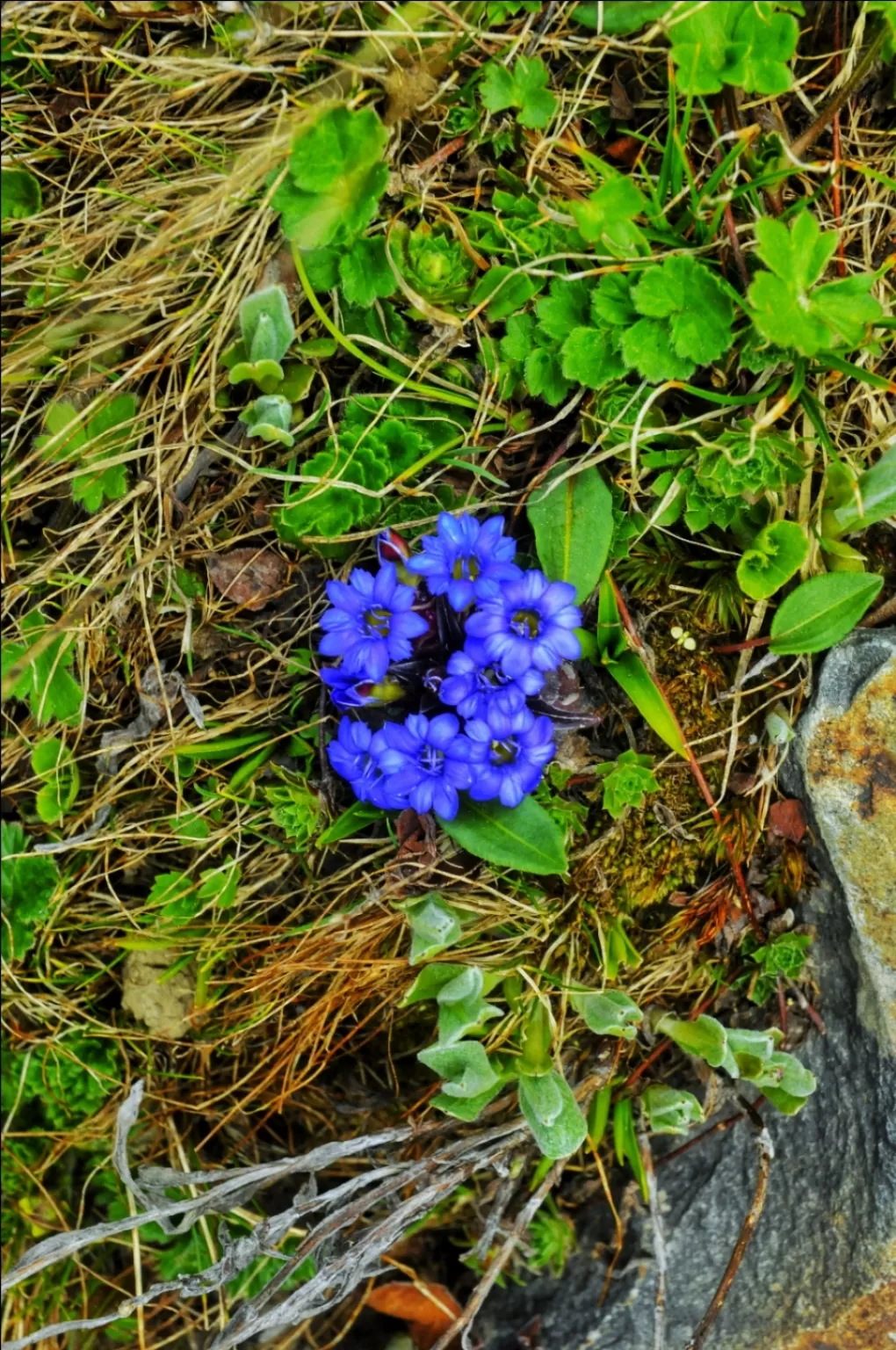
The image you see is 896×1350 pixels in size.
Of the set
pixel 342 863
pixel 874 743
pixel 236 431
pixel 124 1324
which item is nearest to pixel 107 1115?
pixel 124 1324

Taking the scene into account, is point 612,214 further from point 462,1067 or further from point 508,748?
point 462,1067

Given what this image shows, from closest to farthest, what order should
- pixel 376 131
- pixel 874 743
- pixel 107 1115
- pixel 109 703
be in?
pixel 376 131, pixel 874 743, pixel 109 703, pixel 107 1115

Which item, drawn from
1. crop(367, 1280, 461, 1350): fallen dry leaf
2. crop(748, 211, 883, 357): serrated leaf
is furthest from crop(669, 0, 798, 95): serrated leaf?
crop(367, 1280, 461, 1350): fallen dry leaf

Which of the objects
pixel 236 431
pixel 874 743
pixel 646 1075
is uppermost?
pixel 236 431

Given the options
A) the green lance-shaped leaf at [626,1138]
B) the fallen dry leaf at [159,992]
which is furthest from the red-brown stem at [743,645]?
the fallen dry leaf at [159,992]

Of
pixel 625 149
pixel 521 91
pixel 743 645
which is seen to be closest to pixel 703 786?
pixel 743 645

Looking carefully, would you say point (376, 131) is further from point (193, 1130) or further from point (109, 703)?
point (193, 1130)

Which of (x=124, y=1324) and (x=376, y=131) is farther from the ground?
(x=376, y=131)
